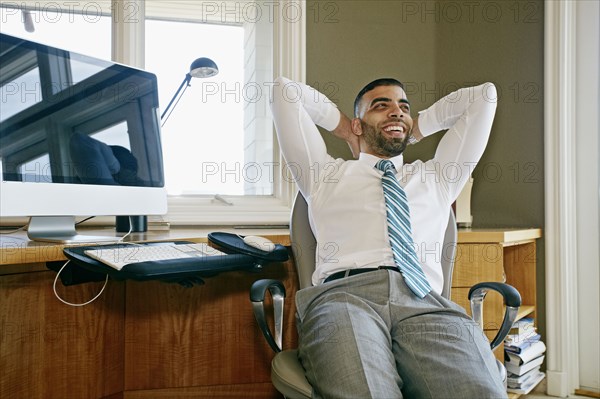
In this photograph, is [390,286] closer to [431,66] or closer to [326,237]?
[326,237]

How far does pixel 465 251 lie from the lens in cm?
182

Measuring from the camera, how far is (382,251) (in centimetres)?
147

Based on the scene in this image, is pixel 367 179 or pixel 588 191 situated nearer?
pixel 367 179

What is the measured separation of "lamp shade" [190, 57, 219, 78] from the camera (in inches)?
76.5

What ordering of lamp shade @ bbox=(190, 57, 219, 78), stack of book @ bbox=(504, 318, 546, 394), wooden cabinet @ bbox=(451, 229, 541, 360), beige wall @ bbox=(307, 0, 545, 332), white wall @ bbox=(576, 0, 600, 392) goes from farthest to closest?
beige wall @ bbox=(307, 0, 545, 332), white wall @ bbox=(576, 0, 600, 392), stack of book @ bbox=(504, 318, 546, 394), lamp shade @ bbox=(190, 57, 219, 78), wooden cabinet @ bbox=(451, 229, 541, 360)

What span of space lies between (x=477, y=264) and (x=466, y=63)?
1139 millimetres

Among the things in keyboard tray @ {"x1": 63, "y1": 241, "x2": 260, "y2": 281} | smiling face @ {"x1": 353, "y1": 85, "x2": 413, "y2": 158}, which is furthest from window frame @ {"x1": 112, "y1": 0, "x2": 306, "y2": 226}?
keyboard tray @ {"x1": 63, "y1": 241, "x2": 260, "y2": 281}

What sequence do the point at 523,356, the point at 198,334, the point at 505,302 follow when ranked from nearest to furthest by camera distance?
the point at 505,302 → the point at 198,334 → the point at 523,356

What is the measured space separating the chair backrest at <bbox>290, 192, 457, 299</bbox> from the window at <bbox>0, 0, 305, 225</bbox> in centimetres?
63

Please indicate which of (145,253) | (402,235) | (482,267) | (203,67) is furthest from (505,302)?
(203,67)

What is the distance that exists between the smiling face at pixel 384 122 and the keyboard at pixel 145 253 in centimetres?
70

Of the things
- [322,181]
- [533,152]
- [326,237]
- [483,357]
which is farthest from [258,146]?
[483,357]

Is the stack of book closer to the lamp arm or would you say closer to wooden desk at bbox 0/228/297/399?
wooden desk at bbox 0/228/297/399

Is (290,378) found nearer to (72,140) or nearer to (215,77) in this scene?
(72,140)
